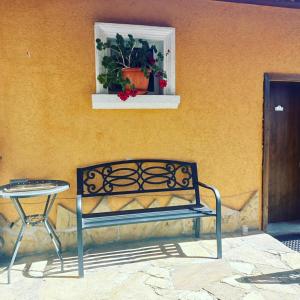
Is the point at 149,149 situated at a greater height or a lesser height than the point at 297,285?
greater

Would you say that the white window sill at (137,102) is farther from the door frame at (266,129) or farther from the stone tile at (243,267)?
the stone tile at (243,267)

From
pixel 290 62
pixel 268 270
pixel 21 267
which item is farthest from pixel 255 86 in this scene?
pixel 21 267

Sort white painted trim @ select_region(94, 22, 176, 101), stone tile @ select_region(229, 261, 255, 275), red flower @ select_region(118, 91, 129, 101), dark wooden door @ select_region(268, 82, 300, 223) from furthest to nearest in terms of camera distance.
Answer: dark wooden door @ select_region(268, 82, 300, 223) → white painted trim @ select_region(94, 22, 176, 101) → red flower @ select_region(118, 91, 129, 101) → stone tile @ select_region(229, 261, 255, 275)

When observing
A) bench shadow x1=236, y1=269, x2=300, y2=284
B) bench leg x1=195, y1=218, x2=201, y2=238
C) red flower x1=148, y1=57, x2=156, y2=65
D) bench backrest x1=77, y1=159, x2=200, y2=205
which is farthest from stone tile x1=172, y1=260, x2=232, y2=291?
red flower x1=148, y1=57, x2=156, y2=65

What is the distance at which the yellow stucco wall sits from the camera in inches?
134

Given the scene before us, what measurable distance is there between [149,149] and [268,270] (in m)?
1.86

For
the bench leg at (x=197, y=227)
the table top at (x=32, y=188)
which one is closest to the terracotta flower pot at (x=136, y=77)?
the table top at (x=32, y=188)

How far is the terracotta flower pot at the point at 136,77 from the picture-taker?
3.43 metres

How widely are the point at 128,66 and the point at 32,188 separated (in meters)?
1.69

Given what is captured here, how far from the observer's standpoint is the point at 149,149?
383cm

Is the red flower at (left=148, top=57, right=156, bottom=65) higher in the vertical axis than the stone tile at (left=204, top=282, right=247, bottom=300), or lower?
higher

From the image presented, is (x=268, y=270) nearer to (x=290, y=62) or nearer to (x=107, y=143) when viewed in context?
(x=107, y=143)

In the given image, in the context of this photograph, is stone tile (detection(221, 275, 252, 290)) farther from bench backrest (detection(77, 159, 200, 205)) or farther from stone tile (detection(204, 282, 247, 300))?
bench backrest (detection(77, 159, 200, 205))

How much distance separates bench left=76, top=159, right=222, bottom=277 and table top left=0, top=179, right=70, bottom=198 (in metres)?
0.26
